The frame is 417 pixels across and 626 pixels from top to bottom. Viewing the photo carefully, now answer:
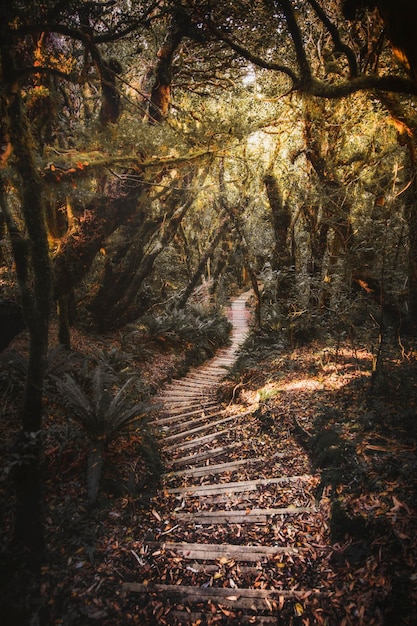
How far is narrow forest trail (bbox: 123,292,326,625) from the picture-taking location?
7.84ft

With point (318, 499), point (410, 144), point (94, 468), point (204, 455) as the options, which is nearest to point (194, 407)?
point (204, 455)

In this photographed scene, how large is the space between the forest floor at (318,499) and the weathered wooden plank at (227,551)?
238 mm

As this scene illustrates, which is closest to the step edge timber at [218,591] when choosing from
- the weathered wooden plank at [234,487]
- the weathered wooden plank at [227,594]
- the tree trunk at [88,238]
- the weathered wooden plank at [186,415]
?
the weathered wooden plank at [227,594]

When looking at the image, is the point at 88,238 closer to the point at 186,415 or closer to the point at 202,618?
the point at 186,415

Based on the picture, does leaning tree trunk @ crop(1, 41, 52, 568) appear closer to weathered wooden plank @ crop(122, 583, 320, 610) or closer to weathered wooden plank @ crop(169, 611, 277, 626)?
weathered wooden plank @ crop(122, 583, 320, 610)

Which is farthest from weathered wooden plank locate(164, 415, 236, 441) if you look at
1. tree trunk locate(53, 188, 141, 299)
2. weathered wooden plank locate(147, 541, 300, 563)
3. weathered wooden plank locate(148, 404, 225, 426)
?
tree trunk locate(53, 188, 141, 299)

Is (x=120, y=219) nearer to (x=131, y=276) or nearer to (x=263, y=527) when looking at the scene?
(x=131, y=276)

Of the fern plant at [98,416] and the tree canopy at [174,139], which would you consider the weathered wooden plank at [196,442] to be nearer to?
the fern plant at [98,416]

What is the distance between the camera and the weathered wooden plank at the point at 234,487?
12.3 feet

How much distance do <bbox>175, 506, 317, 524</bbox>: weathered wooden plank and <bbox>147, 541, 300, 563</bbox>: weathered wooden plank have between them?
323 mm

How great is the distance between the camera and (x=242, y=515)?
3.29 meters

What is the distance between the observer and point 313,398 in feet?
17.8

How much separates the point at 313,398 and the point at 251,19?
671 centimetres

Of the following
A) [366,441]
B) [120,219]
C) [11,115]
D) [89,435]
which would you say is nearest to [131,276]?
[120,219]
